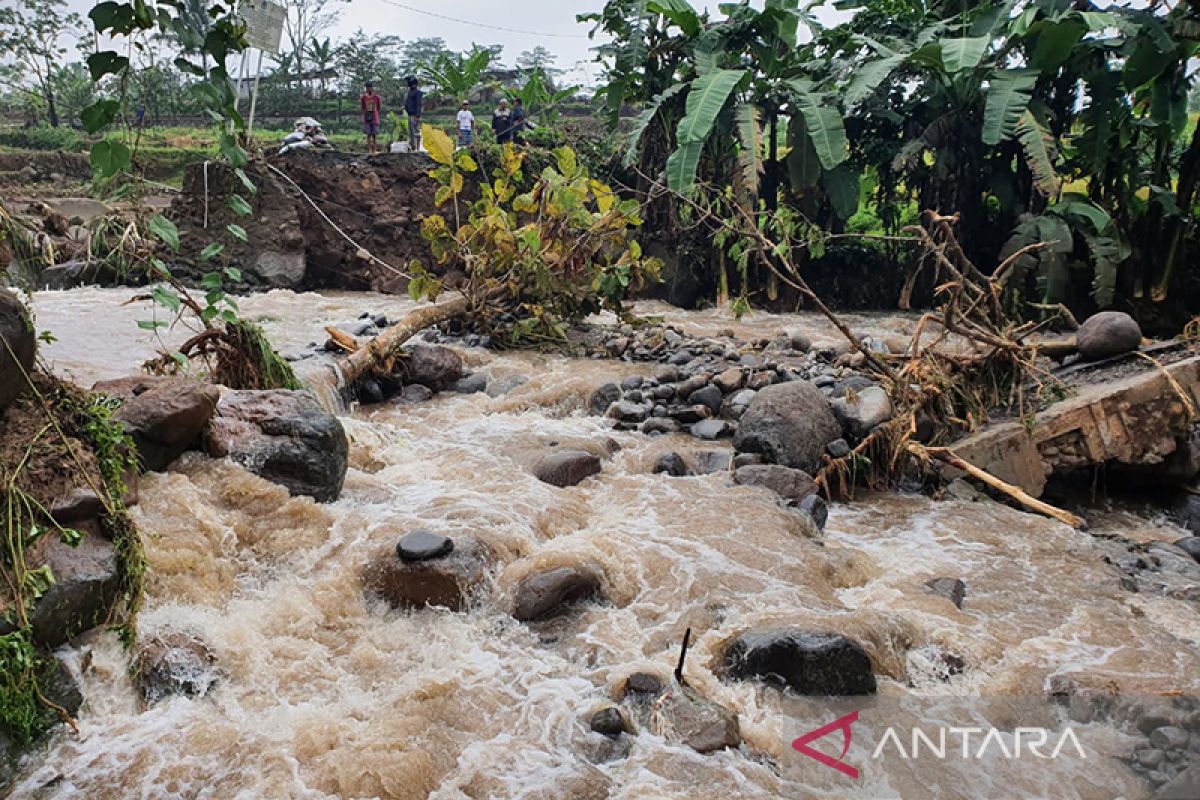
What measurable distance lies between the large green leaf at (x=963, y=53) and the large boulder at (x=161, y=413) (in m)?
9.56

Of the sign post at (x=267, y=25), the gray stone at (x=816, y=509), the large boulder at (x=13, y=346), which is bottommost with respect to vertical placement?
the gray stone at (x=816, y=509)

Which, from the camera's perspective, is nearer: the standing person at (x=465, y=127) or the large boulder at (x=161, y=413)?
the large boulder at (x=161, y=413)

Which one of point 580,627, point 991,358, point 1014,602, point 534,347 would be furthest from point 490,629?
point 534,347

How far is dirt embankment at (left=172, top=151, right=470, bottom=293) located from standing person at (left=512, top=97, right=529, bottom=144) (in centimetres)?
195

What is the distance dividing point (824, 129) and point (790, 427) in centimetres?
664

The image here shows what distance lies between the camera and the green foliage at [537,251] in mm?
9211

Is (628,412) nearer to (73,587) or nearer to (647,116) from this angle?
(73,587)

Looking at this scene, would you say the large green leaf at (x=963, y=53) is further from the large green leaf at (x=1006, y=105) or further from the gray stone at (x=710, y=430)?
the gray stone at (x=710, y=430)

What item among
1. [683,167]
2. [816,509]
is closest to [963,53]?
[683,167]

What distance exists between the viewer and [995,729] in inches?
126

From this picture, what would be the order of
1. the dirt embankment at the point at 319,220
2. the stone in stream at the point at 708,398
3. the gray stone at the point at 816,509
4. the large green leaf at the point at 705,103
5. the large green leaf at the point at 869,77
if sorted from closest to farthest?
1. the gray stone at the point at 816,509
2. the stone in stream at the point at 708,398
3. the large green leaf at the point at 705,103
4. the large green leaf at the point at 869,77
5. the dirt embankment at the point at 319,220

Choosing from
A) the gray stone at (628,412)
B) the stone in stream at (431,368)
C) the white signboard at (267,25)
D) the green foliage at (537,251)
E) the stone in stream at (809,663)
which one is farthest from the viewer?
the green foliage at (537,251)

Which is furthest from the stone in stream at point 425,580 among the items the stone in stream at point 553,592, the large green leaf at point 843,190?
the large green leaf at point 843,190

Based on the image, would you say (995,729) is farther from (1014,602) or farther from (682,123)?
(682,123)
